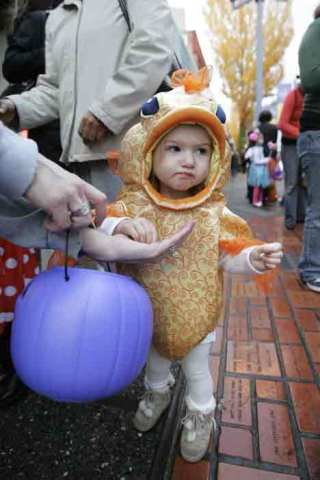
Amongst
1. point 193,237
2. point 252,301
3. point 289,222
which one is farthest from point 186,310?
point 289,222

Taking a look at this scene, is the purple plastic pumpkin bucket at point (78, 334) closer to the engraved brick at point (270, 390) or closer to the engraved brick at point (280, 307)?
the engraved brick at point (270, 390)

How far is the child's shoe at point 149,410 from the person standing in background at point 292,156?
3139mm

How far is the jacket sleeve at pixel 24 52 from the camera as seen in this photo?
1.98 m

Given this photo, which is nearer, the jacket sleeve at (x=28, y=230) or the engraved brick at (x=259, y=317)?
the jacket sleeve at (x=28, y=230)

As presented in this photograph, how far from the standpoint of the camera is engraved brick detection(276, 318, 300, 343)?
210 centimetres

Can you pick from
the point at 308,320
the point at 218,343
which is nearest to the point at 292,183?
the point at 308,320

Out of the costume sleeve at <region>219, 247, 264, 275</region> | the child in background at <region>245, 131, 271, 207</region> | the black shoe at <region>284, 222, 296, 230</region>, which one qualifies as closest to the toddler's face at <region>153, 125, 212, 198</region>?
the costume sleeve at <region>219, 247, 264, 275</region>

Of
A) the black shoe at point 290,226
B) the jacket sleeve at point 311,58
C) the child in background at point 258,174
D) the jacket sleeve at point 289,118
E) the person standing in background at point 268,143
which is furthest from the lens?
the person standing in background at point 268,143

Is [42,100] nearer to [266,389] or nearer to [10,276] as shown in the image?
[10,276]

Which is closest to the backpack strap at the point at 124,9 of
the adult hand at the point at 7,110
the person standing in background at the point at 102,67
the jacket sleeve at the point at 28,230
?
the person standing in background at the point at 102,67

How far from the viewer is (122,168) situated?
1.29m

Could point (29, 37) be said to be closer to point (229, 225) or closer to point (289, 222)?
point (229, 225)

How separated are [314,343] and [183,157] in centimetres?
140

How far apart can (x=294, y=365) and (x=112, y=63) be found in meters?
1.59
